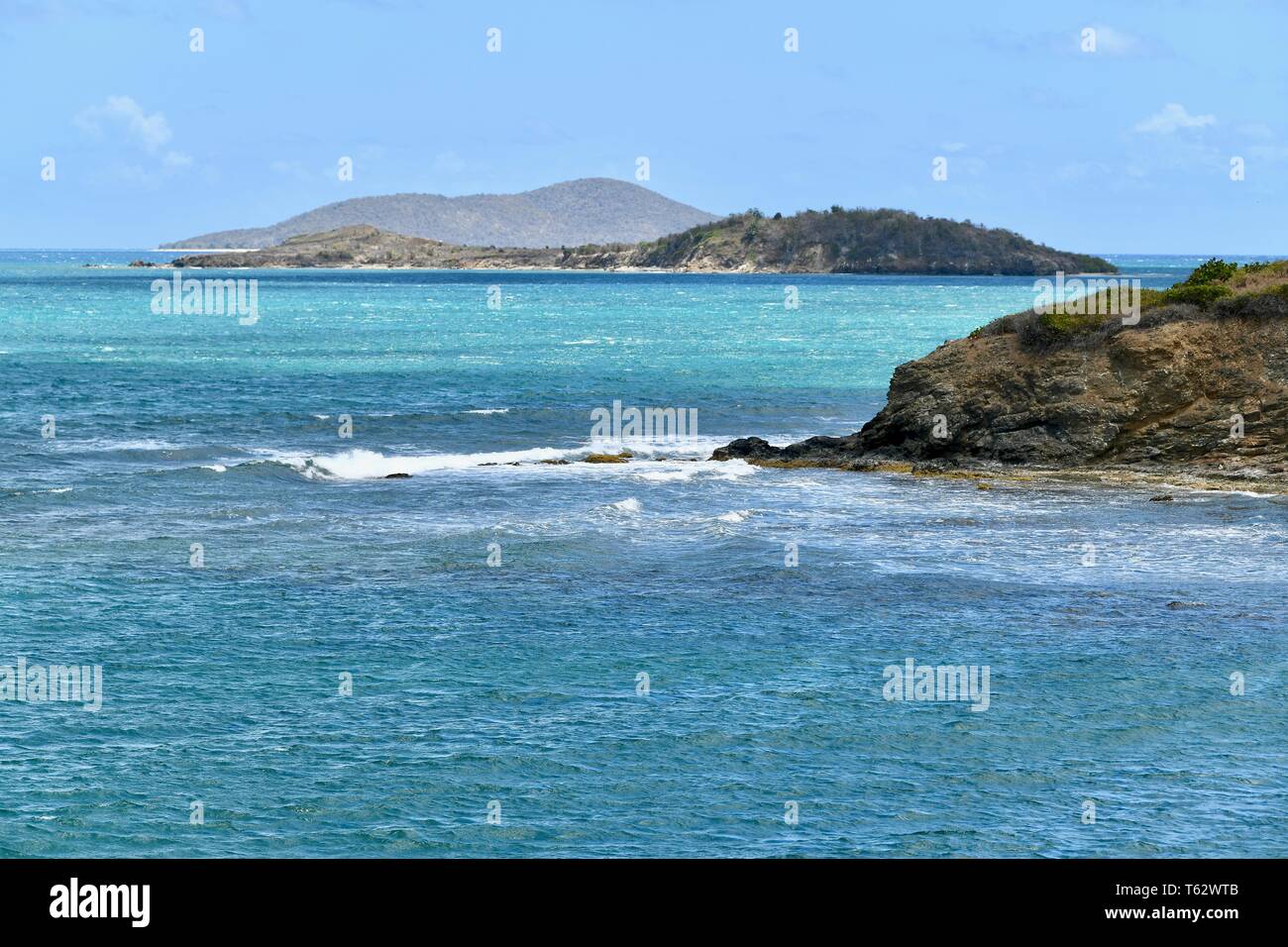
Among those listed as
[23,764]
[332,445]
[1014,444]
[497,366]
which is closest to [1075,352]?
[1014,444]

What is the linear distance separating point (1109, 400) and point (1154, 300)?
5.41m

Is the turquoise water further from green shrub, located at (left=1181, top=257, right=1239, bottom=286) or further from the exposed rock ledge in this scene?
green shrub, located at (left=1181, top=257, right=1239, bottom=286)

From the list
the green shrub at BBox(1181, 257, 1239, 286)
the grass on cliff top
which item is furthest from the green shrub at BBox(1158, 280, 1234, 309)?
the green shrub at BBox(1181, 257, 1239, 286)

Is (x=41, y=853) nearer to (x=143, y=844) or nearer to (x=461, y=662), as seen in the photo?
(x=143, y=844)

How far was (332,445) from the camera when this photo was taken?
5234 centimetres

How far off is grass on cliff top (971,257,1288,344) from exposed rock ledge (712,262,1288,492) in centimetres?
6

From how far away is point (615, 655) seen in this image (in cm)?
2438

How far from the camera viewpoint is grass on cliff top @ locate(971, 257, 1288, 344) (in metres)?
45.7

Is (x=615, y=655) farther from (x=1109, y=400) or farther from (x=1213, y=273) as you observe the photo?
(x=1213, y=273)

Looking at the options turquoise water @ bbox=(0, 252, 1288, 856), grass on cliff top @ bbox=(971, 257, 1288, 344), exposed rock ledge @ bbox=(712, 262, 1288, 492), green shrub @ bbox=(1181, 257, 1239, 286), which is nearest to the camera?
turquoise water @ bbox=(0, 252, 1288, 856)

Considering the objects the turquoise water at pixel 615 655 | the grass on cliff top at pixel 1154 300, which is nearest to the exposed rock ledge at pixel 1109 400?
the grass on cliff top at pixel 1154 300

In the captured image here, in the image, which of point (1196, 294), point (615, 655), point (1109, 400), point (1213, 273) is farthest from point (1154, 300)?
point (615, 655)

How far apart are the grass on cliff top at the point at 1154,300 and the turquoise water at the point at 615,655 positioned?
7.63 m

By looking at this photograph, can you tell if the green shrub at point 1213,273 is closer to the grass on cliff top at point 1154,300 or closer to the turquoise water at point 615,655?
the grass on cliff top at point 1154,300
